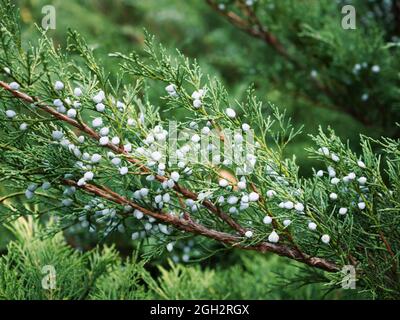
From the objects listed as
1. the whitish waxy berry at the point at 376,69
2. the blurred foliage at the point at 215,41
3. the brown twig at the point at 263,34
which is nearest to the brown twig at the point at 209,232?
the blurred foliage at the point at 215,41

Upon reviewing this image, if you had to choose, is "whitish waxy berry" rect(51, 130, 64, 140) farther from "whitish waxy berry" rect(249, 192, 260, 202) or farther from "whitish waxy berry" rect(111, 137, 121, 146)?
"whitish waxy berry" rect(249, 192, 260, 202)

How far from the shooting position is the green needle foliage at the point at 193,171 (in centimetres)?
102

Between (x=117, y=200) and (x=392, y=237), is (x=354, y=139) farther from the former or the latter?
(x=117, y=200)

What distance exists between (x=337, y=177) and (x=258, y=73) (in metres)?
1.14

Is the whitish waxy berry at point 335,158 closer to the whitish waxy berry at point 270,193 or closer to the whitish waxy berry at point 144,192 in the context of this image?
the whitish waxy berry at point 270,193

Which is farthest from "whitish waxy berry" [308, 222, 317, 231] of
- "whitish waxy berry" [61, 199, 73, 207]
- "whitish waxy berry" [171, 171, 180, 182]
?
"whitish waxy berry" [61, 199, 73, 207]

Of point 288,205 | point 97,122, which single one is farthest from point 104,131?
point 288,205

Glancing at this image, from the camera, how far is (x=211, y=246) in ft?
6.43

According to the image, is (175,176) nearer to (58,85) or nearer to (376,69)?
(58,85)

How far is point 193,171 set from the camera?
3.46ft

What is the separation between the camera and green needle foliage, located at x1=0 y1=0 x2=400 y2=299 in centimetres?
102

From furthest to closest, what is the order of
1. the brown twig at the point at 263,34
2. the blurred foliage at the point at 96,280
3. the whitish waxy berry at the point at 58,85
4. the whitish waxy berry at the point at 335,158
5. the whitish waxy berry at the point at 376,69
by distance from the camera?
the brown twig at the point at 263,34, the whitish waxy berry at the point at 376,69, the blurred foliage at the point at 96,280, the whitish waxy berry at the point at 335,158, the whitish waxy berry at the point at 58,85

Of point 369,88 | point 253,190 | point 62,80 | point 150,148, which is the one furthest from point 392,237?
point 369,88

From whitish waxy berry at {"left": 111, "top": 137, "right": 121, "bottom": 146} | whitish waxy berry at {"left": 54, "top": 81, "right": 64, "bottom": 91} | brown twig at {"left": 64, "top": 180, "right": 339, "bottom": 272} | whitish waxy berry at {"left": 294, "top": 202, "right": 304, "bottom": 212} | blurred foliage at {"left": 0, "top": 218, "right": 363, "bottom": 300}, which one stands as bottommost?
blurred foliage at {"left": 0, "top": 218, "right": 363, "bottom": 300}
